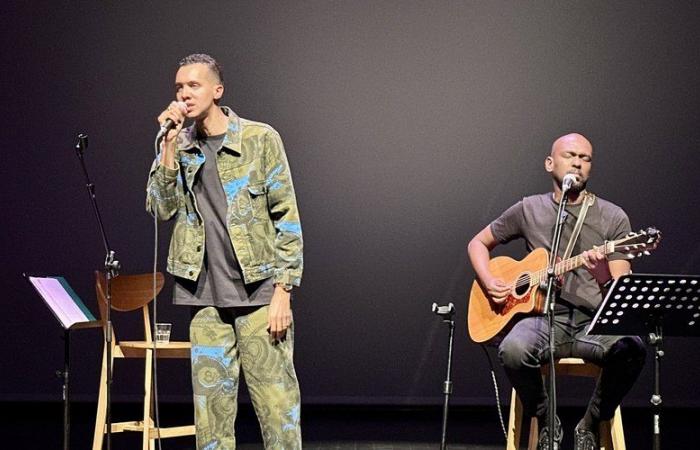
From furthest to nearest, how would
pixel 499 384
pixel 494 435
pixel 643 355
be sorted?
pixel 499 384, pixel 494 435, pixel 643 355

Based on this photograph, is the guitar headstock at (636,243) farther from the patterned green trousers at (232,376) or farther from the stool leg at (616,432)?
the patterned green trousers at (232,376)

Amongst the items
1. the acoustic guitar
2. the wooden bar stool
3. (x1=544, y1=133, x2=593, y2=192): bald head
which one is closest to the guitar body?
the acoustic guitar

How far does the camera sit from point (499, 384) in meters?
6.45

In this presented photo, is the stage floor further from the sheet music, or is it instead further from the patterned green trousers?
the patterned green trousers

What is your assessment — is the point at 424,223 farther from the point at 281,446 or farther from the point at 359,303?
the point at 281,446

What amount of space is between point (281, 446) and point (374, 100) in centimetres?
350

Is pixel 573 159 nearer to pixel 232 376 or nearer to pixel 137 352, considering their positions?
pixel 232 376

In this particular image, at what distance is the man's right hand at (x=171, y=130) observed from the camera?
3.29 meters

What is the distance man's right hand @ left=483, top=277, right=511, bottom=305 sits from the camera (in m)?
4.64

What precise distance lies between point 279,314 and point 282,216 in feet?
1.11

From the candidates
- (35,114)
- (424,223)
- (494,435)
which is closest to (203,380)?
(494,435)

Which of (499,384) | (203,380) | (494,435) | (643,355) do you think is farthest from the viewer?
(499,384)

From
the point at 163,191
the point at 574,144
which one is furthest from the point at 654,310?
the point at 163,191

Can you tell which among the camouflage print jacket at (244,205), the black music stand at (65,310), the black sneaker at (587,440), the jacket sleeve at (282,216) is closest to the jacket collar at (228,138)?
the camouflage print jacket at (244,205)
